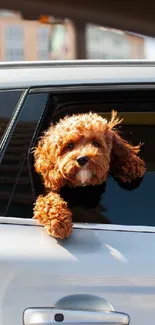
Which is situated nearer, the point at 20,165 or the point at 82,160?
the point at 82,160

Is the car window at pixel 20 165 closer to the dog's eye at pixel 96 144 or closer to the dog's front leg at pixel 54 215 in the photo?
the dog's front leg at pixel 54 215

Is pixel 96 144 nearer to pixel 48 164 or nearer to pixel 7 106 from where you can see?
pixel 48 164

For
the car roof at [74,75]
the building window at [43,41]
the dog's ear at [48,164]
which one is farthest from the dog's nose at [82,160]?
the building window at [43,41]

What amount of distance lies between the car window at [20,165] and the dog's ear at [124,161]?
30 centimetres

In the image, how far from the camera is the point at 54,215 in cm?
220

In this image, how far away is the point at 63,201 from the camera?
226cm

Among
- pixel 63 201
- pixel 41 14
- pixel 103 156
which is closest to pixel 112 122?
pixel 103 156

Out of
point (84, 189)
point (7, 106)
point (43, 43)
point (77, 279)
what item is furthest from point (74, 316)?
point (43, 43)

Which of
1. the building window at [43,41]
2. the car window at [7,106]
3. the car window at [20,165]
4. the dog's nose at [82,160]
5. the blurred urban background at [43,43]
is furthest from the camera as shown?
the building window at [43,41]

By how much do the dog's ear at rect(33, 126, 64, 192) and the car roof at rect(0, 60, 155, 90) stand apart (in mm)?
241

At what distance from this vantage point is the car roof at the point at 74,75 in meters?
2.39

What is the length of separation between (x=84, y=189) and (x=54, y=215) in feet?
0.56

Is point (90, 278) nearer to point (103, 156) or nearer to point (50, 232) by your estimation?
point (50, 232)

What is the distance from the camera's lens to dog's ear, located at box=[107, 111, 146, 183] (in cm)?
233
